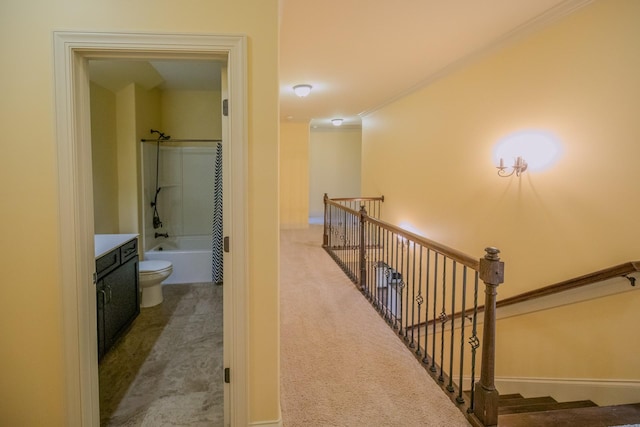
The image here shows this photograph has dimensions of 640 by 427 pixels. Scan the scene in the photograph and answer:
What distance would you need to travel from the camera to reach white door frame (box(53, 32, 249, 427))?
1647 millimetres

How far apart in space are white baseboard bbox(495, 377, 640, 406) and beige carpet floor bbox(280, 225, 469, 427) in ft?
3.50

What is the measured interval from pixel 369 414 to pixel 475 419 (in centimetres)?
56

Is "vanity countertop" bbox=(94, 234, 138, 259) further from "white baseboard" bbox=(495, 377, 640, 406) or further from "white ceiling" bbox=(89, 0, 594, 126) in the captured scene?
"white baseboard" bbox=(495, 377, 640, 406)

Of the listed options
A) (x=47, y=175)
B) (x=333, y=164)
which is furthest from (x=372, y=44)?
(x=333, y=164)

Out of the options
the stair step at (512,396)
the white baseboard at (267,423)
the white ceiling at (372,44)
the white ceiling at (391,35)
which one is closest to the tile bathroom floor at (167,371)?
the white baseboard at (267,423)

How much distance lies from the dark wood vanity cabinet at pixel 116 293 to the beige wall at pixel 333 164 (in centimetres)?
675

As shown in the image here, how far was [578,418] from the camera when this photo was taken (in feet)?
6.32

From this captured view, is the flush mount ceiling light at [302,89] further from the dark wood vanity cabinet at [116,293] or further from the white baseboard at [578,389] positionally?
the white baseboard at [578,389]

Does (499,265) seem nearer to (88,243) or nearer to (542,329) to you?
(542,329)

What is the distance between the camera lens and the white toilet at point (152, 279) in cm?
368

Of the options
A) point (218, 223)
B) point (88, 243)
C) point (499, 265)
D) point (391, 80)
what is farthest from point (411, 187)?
point (88, 243)

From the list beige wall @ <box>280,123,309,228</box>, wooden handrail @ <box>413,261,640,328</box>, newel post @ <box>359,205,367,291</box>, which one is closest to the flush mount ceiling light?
newel post @ <box>359,205,367,291</box>

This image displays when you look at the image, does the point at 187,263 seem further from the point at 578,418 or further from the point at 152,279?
the point at 578,418

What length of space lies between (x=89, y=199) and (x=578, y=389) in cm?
329
